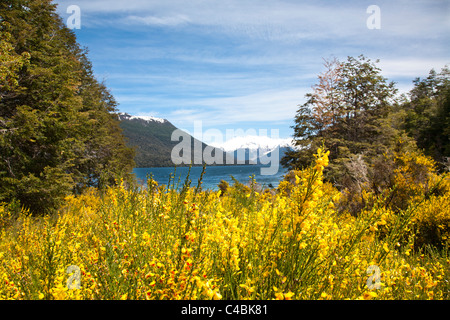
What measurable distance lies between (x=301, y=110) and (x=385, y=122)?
520 centimetres

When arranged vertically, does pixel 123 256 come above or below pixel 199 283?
below

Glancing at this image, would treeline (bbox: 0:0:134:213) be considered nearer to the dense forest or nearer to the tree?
the dense forest

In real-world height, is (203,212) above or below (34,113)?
below

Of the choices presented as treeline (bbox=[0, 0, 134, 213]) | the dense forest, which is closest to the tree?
the dense forest

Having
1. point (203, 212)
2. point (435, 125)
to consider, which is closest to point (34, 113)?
point (203, 212)

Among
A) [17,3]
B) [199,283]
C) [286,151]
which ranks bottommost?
[199,283]

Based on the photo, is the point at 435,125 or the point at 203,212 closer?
the point at 203,212

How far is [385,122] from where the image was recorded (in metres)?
15.2

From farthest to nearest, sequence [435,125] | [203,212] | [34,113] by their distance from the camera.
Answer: [435,125] < [34,113] < [203,212]

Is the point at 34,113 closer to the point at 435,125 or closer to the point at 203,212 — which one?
the point at 203,212

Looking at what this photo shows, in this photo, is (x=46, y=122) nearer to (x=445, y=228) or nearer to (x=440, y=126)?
(x=445, y=228)

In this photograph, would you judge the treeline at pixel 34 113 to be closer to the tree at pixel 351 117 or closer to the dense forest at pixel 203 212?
the dense forest at pixel 203 212

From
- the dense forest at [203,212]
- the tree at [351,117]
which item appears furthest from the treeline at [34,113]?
the tree at [351,117]

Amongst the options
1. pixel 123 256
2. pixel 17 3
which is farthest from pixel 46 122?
pixel 123 256
